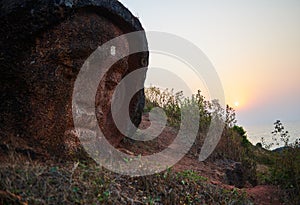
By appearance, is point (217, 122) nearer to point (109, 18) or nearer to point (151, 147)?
point (151, 147)

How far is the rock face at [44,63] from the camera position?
158 inches

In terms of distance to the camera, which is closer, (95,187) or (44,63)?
(95,187)

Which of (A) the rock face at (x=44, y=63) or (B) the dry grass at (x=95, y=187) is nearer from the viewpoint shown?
(B) the dry grass at (x=95, y=187)

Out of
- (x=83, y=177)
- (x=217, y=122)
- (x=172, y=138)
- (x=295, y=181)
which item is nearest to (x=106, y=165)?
(x=83, y=177)

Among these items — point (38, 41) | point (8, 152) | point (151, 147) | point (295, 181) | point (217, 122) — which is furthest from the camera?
point (217, 122)

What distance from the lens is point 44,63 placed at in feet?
13.6

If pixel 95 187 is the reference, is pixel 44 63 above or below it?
above

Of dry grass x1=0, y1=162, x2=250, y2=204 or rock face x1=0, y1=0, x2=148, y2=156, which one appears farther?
rock face x1=0, y1=0, x2=148, y2=156

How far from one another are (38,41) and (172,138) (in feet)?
15.2

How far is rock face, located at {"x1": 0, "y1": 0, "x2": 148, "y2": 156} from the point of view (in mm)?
4012

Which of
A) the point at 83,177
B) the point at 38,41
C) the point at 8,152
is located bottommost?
the point at 8,152

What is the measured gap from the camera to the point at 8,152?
3.70 meters

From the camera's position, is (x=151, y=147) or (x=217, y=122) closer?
(x=151, y=147)

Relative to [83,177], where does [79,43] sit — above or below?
above
